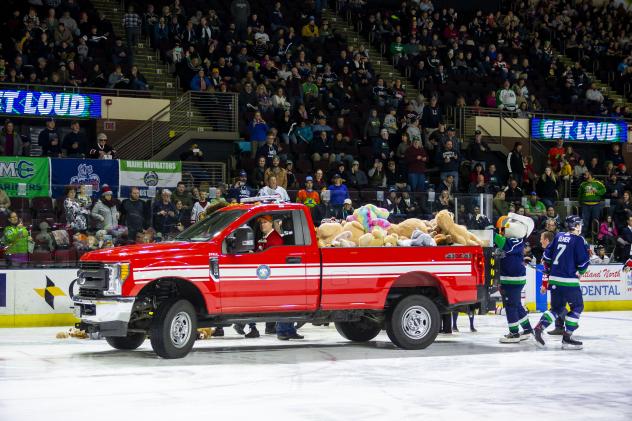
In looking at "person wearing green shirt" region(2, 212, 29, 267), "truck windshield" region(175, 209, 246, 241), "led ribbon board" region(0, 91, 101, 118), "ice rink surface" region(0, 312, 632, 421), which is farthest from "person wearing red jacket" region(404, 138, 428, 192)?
"truck windshield" region(175, 209, 246, 241)

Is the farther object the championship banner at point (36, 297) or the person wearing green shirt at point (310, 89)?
the person wearing green shirt at point (310, 89)

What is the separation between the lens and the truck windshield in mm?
13250

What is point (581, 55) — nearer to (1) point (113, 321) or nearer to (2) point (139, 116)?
(2) point (139, 116)

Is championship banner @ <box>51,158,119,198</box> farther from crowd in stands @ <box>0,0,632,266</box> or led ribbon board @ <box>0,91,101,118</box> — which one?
led ribbon board @ <box>0,91,101,118</box>

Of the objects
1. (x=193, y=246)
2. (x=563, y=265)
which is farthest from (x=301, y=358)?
(x=563, y=265)

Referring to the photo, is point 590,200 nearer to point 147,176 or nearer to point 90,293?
point 147,176

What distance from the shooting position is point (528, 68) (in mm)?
34375

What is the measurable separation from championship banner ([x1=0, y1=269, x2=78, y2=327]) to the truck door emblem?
579 cm

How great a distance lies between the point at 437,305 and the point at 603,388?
4.34 m

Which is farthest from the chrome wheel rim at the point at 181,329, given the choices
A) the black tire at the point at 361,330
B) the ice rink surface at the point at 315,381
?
the black tire at the point at 361,330

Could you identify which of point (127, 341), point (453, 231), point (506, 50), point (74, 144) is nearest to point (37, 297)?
point (127, 341)

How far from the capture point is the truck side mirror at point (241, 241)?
41.9 feet

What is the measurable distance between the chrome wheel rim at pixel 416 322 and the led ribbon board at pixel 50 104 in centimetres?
1227

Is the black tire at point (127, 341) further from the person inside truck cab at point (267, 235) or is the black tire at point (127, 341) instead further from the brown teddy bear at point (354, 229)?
the brown teddy bear at point (354, 229)
